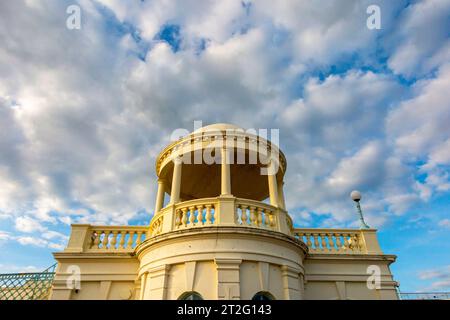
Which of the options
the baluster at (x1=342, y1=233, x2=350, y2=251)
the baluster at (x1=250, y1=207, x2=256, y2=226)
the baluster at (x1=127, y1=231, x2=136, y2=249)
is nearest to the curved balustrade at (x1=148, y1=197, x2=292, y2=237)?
the baluster at (x1=250, y1=207, x2=256, y2=226)

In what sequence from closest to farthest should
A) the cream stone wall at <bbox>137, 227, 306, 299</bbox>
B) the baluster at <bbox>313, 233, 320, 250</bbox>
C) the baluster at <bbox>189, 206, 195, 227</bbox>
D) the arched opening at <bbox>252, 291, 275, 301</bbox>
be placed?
the cream stone wall at <bbox>137, 227, 306, 299</bbox> < the arched opening at <bbox>252, 291, 275, 301</bbox> < the baluster at <bbox>189, 206, 195, 227</bbox> < the baluster at <bbox>313, 233, 320, 250</bbox>

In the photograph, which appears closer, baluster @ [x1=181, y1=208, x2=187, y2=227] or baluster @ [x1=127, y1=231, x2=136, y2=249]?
baluster @ [x1=181, y1=208, x2=187, y2=227]

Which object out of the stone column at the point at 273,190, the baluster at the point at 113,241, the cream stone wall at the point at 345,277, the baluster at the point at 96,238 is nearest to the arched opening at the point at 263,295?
the cream stone wall at the point at 345,277

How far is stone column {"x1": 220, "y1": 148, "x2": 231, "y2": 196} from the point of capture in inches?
407

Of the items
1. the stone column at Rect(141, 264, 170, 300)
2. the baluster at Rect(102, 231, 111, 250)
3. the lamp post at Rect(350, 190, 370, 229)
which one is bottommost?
the stone column at Rect(141, 264, 170, 300)

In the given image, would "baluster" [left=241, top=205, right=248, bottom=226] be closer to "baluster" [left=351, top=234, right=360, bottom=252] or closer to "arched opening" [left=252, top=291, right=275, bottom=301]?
"arched opening" [left=252, top=291, right=275, bottom=301]

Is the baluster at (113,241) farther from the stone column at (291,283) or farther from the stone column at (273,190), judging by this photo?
the stone column at (291,283)

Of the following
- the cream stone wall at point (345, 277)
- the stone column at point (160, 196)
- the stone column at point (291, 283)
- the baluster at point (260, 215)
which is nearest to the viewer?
the stone column at point (291, 283)

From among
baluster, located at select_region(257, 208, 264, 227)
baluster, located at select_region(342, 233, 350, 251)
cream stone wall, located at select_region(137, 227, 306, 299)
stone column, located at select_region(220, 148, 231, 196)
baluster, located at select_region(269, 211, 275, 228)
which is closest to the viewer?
cream stone wall, located at select_region(137, 227, 306, 299)

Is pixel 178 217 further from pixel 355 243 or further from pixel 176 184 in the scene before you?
pixel 355 243

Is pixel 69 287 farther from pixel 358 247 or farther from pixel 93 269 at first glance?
pixel 358 247

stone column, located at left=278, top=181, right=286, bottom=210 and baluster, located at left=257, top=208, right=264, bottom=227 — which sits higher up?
stone column, located at left=278, top=181, right=286, bottom=210

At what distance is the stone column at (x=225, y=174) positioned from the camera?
10.3 m
